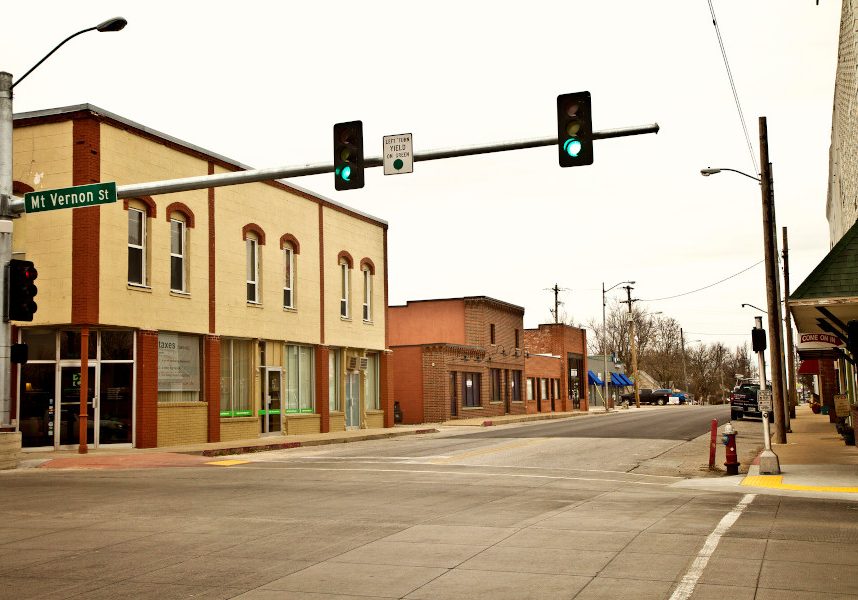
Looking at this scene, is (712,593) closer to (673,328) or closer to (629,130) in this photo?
(629,130)

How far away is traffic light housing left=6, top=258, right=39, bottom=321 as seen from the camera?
19.1 metres

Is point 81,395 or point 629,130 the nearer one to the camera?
point 629,130

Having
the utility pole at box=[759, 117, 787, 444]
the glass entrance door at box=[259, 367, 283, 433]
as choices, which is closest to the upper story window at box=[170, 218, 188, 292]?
the glass entrance door at box=[259, 367, 283, 433]

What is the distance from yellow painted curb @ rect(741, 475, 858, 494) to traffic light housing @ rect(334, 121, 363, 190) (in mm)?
8800

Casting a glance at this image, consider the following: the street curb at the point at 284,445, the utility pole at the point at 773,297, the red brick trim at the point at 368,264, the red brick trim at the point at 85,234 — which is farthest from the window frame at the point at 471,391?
the red brick trim at the point at 85,234

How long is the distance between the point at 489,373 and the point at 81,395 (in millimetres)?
33856

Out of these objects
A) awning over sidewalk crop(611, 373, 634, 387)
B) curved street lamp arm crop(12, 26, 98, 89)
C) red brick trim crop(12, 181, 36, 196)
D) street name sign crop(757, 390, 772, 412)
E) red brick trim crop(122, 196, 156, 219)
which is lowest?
street name sign crop(757, 390, 772, 412)

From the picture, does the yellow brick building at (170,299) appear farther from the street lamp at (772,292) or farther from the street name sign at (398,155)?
the street lamp at (772,292)

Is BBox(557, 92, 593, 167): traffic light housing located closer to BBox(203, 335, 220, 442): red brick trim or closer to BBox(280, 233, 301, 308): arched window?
BBox(203, 335, 220, 442): red brick trim

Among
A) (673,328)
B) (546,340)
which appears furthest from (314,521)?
(673,328)

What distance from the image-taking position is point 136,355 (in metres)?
26.4

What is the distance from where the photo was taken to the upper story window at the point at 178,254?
2848 cm

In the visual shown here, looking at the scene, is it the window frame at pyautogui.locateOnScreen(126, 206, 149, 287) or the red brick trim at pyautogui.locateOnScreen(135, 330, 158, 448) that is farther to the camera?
the window frame at pyautogui.locateOnScreen(126, 206, 149, 287)

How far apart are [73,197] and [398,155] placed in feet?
23.1
